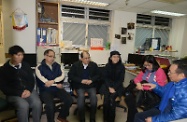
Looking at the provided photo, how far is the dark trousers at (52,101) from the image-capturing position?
2.22 metres

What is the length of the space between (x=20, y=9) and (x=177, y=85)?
3.14m

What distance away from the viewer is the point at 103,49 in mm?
4234

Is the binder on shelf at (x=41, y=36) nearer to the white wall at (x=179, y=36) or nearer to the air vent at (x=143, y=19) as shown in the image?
the air vent at (x=143, y=19)

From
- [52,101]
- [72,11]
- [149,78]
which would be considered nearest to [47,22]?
[72,11]

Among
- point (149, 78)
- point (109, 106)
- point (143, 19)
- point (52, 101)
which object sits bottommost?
point (109, 106)

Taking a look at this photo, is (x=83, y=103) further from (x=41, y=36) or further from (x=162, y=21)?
(x=162, y=21)

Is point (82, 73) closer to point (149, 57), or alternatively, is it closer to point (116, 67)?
point (116, 67)

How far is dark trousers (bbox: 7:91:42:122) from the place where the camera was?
6.57 ft

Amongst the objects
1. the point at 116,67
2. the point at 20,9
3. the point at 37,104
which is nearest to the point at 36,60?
the point at 20,9

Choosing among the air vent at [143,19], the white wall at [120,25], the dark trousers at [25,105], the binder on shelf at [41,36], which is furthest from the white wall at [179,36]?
the dark trousers at [25,105]

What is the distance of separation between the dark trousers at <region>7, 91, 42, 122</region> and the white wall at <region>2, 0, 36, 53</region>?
1355 mm

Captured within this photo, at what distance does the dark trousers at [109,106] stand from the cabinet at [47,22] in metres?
1.88

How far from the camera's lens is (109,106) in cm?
246

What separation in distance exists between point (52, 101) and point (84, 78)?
2.37 feet
